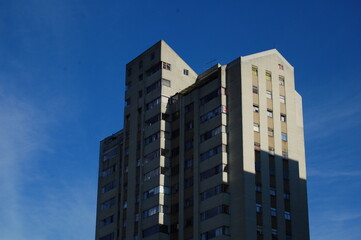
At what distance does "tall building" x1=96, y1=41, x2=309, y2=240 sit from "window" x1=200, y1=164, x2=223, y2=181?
24 centimetres

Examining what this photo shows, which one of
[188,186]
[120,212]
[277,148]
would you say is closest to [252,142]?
[277,148]

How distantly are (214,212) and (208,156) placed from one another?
9841mm

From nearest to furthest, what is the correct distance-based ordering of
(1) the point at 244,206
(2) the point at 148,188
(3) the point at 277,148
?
(1) the point at 244,206 → (3) the point at 277,148 → (2) the point at 148,188

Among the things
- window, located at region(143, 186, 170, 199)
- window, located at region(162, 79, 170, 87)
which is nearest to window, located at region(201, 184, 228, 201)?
window, located at region(143, 186, 170, 199)

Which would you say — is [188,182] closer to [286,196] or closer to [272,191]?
[272,191]

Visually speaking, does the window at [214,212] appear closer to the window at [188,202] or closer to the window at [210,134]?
the window at [188,202]

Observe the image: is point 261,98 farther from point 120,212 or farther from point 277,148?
point 120,212

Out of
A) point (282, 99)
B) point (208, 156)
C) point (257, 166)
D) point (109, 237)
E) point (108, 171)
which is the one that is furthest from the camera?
point (108, 171)

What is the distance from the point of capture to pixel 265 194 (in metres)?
108

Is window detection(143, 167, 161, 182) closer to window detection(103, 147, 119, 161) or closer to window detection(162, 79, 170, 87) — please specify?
window detection(103, 147, 119, 161)

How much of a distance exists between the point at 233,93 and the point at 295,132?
503 inches

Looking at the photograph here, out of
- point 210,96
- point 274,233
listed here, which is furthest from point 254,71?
point 274,233

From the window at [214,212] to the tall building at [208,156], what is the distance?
0.16 metres

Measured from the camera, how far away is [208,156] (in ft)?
373
